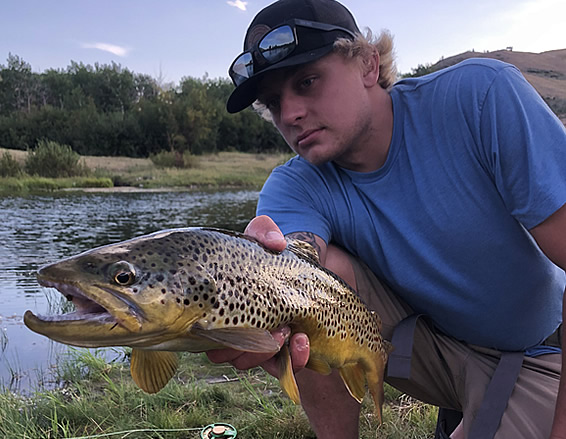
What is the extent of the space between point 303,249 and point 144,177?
1201 inches

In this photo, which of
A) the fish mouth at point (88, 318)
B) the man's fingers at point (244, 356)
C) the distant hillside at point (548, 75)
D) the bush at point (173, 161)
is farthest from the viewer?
the bush at point (173, 161)

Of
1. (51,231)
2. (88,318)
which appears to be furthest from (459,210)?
(51,231)

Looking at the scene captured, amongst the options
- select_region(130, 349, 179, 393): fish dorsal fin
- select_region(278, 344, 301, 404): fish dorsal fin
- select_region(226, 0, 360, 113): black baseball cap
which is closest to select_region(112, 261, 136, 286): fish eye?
select_region(130, 349, 179, 393): fish dorsal fin

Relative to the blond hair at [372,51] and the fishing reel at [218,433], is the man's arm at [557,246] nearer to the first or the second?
the blond hair at [372,51]

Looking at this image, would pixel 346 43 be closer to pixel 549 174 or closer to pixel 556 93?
pixel 549 174

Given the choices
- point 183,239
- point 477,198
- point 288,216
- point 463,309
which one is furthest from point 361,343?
point 183,239

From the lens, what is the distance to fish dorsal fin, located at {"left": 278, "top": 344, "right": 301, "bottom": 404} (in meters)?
1.84

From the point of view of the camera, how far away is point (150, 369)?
1.83 meters

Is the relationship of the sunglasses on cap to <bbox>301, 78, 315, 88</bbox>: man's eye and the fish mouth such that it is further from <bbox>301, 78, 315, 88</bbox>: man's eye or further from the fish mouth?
the fish mouth

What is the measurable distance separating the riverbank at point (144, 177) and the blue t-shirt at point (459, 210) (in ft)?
77.9

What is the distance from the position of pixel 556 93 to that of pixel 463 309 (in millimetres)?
7685

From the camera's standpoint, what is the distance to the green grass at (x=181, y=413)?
2885mm

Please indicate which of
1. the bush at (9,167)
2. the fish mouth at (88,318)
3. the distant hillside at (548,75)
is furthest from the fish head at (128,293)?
the bush at (9,167)

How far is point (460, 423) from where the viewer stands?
259cm
